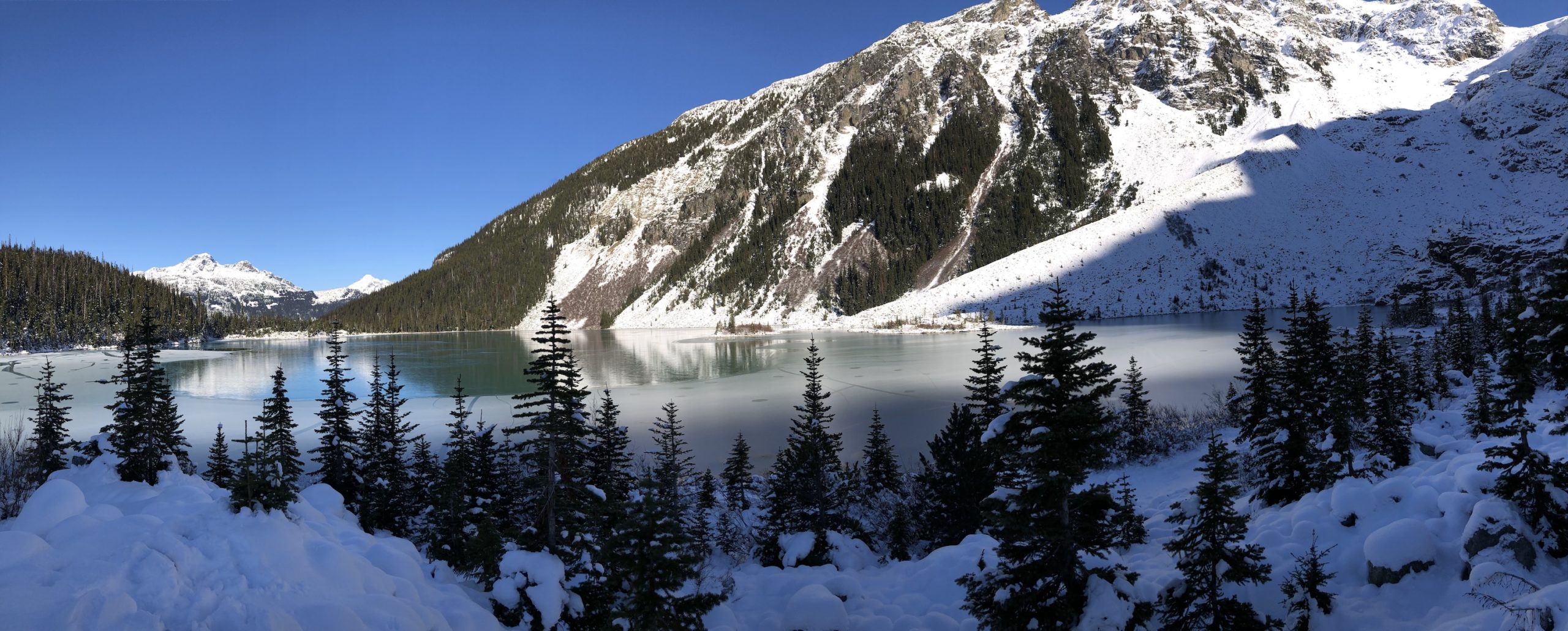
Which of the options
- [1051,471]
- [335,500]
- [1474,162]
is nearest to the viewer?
[1051,471]

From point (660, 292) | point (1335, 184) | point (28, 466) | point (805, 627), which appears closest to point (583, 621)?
point (805, 627)

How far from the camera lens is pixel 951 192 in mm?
165625

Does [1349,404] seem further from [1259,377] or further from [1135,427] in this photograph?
[1135,427]

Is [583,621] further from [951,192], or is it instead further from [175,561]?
[951,192]

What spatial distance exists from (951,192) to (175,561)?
170357mm

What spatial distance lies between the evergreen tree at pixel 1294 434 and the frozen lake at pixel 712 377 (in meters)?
15.4

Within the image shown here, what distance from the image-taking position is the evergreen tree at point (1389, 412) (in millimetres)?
14281

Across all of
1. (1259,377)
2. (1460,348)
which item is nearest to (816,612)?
(1259,377)

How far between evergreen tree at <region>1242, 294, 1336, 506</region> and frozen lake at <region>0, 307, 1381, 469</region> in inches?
606

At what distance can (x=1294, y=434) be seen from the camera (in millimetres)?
14359

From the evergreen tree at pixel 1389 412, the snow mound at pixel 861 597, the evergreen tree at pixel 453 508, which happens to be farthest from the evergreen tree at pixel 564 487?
the evergreen tree at pixel 1389 412

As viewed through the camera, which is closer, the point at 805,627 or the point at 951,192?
the point at 805,627

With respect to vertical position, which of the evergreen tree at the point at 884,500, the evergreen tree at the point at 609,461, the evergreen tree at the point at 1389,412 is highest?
the evergreen tree at the point at 1389,412

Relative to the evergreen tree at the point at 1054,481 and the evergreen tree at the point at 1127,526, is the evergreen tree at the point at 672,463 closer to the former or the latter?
the evergreen tree at the point at 1054,481
